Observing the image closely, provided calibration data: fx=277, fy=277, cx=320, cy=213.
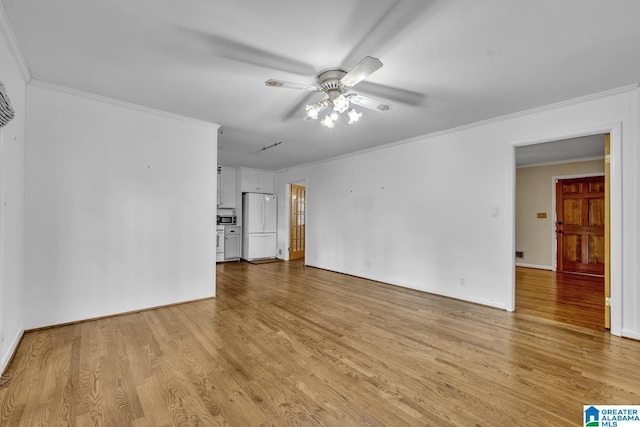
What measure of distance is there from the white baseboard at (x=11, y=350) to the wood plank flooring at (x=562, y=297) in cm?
511

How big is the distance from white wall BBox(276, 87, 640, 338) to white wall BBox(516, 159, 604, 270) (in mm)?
3775

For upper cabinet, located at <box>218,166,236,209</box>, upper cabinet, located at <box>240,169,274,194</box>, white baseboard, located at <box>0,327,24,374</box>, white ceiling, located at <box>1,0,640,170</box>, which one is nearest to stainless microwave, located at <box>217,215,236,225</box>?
upper cabinet, located at <box>218,166,236,209</box>

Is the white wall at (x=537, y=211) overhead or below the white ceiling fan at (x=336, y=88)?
Answer: below

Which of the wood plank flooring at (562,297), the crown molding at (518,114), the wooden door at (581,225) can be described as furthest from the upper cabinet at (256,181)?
the wooden door at (581,225)

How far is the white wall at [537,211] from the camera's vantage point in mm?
6176

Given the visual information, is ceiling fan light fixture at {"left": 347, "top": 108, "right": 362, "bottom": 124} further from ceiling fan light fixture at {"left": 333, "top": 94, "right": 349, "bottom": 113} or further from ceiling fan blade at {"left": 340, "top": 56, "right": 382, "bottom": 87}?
ceiling fan blade at {"left": 340, "top": 56, "right": 382, "bottom": 87}

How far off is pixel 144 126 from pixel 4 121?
167 centimetres

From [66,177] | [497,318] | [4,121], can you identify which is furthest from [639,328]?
[66,177]

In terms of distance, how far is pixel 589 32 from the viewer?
193 centimetres

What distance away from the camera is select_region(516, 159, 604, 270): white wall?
6176 millimetres

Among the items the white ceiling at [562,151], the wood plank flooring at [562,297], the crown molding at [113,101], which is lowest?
the wood plank flooring at [562,297]

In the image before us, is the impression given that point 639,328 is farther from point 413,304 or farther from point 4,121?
point 4,121

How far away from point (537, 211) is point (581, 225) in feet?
2.63

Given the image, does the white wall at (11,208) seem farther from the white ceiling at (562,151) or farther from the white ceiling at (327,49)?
the white ceiling at (562,151)
